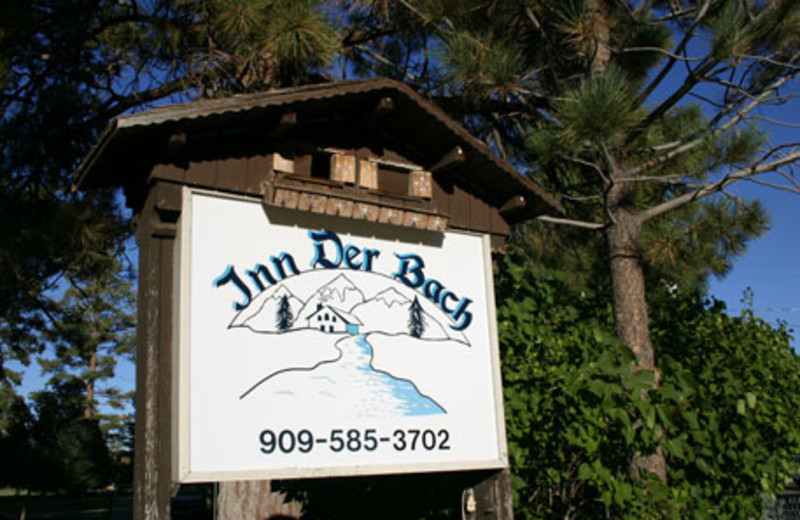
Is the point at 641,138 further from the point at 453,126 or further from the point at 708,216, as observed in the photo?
the point at 453,126

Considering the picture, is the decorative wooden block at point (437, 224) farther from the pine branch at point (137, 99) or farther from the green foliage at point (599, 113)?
the pine branch at point (137, 99)

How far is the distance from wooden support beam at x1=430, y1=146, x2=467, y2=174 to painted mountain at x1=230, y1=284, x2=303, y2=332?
172cm

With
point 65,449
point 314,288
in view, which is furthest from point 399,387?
point 65,449

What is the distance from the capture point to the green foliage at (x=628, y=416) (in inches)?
252

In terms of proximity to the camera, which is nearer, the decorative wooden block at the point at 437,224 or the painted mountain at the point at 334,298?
the painted mountain at the point at 334,298

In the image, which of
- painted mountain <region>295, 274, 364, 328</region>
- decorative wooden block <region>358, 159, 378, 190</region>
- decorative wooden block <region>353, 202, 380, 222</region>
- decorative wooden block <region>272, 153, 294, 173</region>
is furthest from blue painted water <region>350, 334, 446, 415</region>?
decorative wooden block <region>272, 153, 294, 173</region>

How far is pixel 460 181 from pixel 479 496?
8.36ft

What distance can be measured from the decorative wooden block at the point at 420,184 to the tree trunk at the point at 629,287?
355 cm

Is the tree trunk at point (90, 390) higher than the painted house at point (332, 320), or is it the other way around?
the tree trunk at point (90, 390)

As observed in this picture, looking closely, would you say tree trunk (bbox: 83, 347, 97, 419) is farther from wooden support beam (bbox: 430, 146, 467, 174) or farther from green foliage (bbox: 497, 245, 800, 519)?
wooden support beam (bbox: 430, 146, 467, 174)

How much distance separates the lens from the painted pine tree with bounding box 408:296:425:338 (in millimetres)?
5992

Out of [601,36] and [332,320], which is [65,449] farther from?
[332,320]

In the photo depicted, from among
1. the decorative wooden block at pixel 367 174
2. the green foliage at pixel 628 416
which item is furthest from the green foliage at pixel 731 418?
the decorative wooden block at pixel 367 174

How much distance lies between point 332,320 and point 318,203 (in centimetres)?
84
